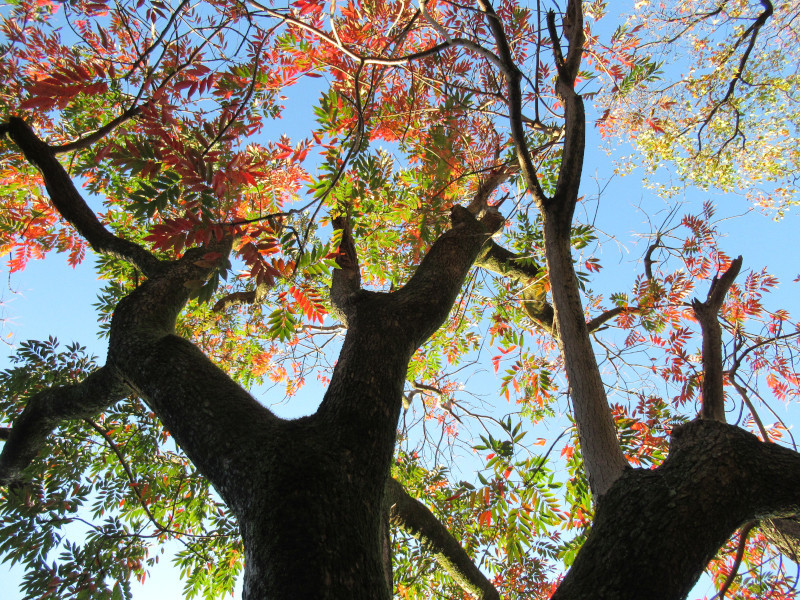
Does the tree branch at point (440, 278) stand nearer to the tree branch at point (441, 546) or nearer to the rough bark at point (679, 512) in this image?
the rough bark at point (679, 512)

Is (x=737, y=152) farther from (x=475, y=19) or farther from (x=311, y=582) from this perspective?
(x=311, y=582)

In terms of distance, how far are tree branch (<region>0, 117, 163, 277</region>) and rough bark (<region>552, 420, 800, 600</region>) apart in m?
2.80

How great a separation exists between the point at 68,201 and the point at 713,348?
4.03 meters

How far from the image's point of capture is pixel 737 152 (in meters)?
5.30

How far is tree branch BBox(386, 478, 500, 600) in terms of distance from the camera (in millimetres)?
2900

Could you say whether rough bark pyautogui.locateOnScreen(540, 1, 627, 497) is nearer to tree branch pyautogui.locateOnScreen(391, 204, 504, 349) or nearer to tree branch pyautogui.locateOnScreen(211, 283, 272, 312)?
Result: tree branch pyautogui.locateOnScreen(391, 204, 504, 349)

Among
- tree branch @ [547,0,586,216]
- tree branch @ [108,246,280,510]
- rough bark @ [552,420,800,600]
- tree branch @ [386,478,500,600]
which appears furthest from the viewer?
tree branch @ [386,478,500,600]

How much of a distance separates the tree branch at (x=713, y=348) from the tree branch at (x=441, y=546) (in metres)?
1.89

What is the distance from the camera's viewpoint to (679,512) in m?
1.26

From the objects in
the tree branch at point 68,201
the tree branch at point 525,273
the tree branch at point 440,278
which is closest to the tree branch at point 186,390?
the tree branch at point 68,201

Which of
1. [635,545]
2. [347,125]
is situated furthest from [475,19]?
[635,545]

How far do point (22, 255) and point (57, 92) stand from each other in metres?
3.70

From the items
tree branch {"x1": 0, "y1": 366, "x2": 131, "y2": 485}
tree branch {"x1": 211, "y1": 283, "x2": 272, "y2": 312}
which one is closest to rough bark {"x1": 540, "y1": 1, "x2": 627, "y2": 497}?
tree branch {"x1": 0, "y1": 366, "x2": 131, "y2": 485}

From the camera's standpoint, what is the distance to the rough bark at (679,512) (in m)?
1.17
